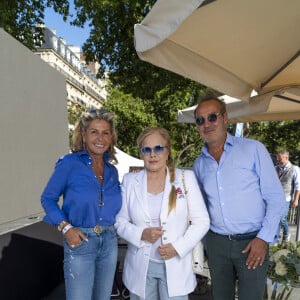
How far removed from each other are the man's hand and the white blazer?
31 centimetres

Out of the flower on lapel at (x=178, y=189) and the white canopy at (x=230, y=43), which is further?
the flower on lapel at (x=178, y=189)

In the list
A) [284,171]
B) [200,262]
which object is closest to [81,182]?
[200,262]

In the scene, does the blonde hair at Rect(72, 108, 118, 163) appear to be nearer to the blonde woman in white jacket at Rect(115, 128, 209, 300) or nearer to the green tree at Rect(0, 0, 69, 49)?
the blonde woman in white jacket at Rect(115, 128, 209, 300)

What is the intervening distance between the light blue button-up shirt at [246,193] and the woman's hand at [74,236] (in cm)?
91

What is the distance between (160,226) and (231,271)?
0.62 metres

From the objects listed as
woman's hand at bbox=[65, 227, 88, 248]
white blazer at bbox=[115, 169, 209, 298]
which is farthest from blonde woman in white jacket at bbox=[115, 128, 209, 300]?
woman's hand at bbox=[65, 227, 88, 248]

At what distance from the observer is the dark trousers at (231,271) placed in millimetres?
2574

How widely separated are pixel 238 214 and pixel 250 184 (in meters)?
0.21

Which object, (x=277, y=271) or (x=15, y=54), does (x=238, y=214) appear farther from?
(x=15, y=54)

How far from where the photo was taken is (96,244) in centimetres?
257

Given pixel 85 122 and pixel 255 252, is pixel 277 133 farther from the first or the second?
pixel 85 122

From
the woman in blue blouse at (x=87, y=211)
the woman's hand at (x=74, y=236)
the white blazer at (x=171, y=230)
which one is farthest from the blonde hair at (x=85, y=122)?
the woman's hand at (x=74, y=236)

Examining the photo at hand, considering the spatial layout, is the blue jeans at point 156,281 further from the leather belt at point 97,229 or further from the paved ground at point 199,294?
the paved ground at point 199,294

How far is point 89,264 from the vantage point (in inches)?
101
